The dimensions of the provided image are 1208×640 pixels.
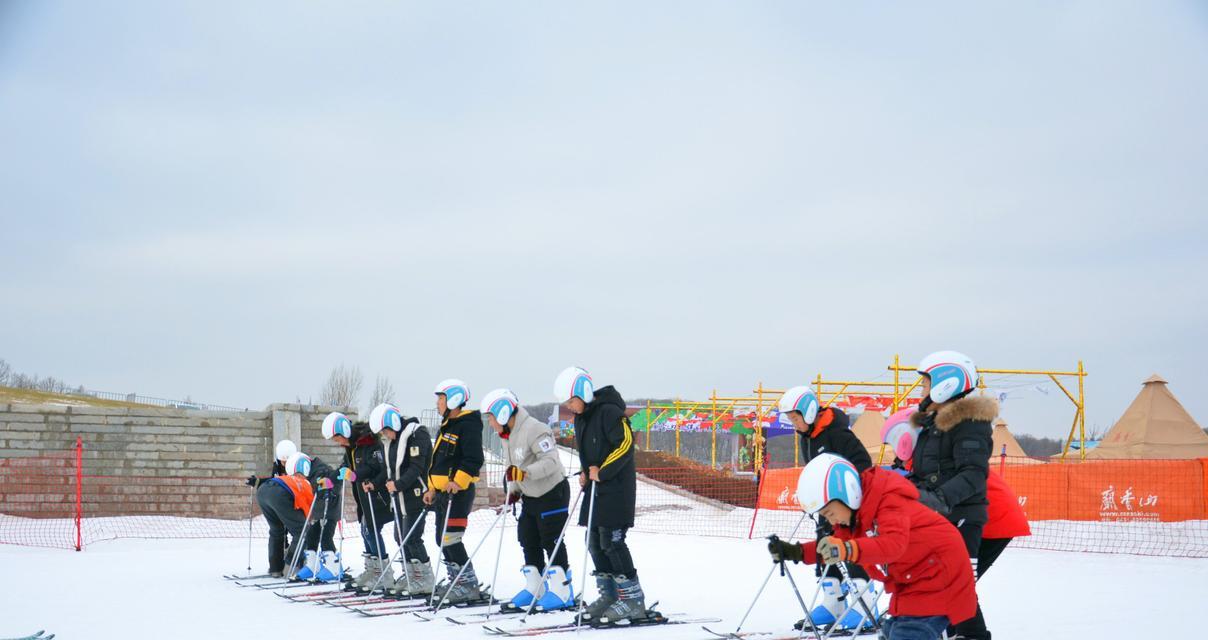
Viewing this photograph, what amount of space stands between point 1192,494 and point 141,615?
546 inches

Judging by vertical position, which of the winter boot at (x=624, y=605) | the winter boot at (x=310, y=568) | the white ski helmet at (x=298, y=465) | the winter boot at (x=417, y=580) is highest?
the white ski helmet at (x=298, y=465)

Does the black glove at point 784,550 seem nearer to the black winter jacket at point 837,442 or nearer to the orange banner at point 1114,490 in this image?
the black winter jacket at point 837,442

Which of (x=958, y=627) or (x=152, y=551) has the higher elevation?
(x=958, y=627)

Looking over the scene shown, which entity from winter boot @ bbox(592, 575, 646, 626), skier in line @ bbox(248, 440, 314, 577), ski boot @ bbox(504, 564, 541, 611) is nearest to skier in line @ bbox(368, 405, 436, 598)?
ski boot @ bbox(504, 564, 541, 611)

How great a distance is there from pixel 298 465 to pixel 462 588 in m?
3.40

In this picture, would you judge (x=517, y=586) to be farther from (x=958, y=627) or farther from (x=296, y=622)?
(x=958, y=627)

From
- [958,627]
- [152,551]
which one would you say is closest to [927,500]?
[958,627]

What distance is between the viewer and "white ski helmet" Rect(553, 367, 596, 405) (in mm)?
8297

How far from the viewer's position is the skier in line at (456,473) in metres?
9.38

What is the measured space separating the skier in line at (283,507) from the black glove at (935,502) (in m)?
7.72

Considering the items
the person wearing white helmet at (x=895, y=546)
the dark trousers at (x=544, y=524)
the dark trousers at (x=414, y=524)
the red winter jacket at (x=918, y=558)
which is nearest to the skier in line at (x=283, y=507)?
the dark trousers at (x=414, y=524)

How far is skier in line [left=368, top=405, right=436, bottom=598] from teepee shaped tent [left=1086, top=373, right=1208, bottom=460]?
17670 millimetres

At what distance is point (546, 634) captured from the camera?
25.3ft

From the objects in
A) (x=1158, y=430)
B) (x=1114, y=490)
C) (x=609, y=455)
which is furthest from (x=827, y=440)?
(x=1158, y=430)
